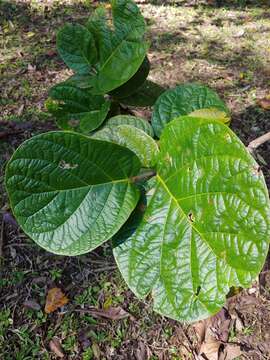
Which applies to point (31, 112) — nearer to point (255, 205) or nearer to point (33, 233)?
point (33, 233)

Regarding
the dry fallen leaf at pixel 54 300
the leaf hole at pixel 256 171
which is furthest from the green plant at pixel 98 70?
the dry fallen leaf at pixel 54 300

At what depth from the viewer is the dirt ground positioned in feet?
5.32

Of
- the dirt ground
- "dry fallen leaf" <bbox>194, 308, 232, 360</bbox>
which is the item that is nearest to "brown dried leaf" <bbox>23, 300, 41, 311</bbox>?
the dirt ground

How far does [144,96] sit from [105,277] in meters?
1.02

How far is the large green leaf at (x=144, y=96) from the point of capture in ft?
3.24

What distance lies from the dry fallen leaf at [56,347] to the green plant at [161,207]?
3.45ft

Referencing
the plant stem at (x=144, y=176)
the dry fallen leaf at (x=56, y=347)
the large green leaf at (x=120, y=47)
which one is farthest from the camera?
the dry fallen leaf at (x=56, y=347)

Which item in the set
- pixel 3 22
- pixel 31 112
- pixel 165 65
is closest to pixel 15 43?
pixel 3 22

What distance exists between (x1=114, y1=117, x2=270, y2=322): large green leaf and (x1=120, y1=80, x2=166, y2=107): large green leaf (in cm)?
30

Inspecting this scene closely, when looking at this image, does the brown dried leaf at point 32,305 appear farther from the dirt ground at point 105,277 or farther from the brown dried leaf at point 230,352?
the brown dried leaf at point 230,352

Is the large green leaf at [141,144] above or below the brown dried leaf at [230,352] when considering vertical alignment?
above

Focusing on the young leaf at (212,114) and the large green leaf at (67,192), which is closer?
the large green leaf at (67,192)

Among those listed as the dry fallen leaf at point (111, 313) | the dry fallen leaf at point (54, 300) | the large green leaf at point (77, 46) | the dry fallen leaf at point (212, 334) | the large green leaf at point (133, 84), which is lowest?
the dry fallen leaf at point (212, 334)

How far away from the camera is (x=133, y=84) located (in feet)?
3.07
